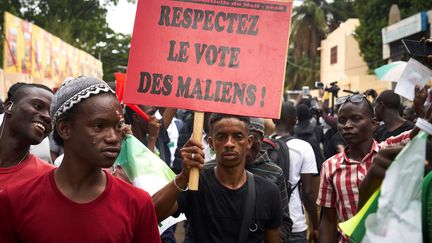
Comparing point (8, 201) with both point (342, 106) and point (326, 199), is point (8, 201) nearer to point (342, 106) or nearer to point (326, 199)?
point (326, 199)

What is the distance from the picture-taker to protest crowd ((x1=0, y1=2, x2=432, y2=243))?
8.11 feet

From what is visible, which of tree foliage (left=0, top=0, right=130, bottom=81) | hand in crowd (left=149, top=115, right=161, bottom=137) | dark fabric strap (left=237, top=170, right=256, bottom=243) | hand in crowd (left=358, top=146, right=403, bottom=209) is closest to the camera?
hand in crowd (left=358, top=146, right=403, bottom=209)

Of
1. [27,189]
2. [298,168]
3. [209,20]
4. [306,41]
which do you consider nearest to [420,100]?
[209,20]

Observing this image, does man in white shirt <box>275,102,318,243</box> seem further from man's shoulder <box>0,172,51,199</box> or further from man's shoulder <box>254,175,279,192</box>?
man's shoulder <box>0,172,51,199</box>

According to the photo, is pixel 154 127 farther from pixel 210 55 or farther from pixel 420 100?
pixel 420 100

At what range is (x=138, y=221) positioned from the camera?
8.57 ft

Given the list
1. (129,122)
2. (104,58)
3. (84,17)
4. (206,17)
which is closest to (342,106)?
(206,17)

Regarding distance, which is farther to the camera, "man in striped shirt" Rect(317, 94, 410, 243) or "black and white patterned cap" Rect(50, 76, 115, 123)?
"man in striped shirt" Rect(317, 94, 410, 243)

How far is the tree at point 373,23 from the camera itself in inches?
1245

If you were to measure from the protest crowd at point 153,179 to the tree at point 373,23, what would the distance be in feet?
90.2

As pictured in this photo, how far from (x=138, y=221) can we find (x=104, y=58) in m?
54.8

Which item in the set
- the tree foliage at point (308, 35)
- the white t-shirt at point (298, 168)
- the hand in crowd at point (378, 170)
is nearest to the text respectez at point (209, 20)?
the hand in crowd at point (378, 170)

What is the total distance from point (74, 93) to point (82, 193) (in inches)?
16.6

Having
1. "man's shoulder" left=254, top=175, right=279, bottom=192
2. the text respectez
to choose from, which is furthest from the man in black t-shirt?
the text respectez
